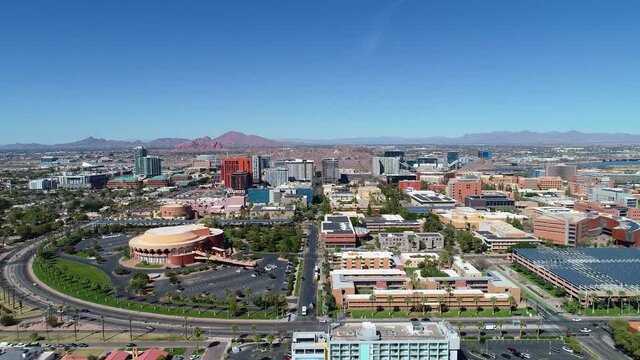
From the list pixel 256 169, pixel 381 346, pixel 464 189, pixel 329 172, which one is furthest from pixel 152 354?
pixel 329 172

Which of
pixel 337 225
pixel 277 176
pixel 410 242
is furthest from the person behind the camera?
Answer: pixel 277 176

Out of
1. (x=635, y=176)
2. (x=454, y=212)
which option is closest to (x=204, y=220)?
(x=454, y=212)

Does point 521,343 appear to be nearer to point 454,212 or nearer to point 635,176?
point 454,212

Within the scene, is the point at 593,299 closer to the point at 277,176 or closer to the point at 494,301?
the point at 494,301

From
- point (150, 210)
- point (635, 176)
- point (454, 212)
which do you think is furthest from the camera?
point (635, 176)

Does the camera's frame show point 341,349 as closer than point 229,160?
Yes

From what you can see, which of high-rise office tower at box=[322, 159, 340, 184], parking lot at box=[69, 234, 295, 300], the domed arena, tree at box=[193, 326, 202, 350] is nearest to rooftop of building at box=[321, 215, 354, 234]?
parking lot at box=[69, 234, 295, 300]

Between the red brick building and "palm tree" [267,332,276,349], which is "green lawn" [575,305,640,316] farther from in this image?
the red brick building
